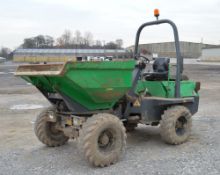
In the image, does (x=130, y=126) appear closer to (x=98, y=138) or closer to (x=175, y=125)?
(x=175, y=125)

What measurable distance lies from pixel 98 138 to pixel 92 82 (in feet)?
2.80

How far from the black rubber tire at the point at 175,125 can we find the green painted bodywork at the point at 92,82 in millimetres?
1112

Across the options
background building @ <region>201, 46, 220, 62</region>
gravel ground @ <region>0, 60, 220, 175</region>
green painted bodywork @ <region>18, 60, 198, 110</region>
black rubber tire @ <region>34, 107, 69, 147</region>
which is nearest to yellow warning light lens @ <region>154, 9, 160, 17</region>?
green painted bodywork @ <region>18, 60, 198, 110</region>

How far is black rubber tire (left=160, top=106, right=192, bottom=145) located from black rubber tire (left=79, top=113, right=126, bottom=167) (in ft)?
3.47

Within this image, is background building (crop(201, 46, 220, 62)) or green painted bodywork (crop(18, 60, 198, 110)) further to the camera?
background building (crop(201, 46, 220, 62))

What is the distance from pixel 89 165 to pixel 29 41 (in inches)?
3051

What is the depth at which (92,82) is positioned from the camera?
4906mm

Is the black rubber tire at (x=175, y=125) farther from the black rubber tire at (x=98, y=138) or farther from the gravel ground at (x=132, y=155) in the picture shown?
the black rubber tire at (x=98, y=138)

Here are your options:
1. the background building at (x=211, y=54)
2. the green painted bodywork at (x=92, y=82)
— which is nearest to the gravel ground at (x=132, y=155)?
the green painted bodywork at (x=92, y=82)

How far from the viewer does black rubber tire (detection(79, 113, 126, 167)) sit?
5.00m

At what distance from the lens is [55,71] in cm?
476

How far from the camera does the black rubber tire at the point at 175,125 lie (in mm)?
6148

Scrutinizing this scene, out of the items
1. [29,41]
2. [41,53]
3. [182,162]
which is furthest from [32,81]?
[29,41]

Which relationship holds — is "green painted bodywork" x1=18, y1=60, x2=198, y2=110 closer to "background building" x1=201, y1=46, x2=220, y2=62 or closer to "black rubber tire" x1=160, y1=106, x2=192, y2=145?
"black rubber tire" x1=160, y1=106, x2=192, y2=145
